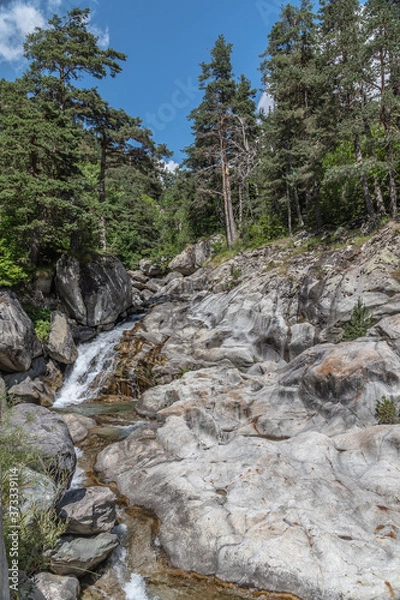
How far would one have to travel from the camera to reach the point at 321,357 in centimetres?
1246

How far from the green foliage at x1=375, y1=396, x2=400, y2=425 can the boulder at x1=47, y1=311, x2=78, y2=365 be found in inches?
625

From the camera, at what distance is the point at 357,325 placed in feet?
46.5

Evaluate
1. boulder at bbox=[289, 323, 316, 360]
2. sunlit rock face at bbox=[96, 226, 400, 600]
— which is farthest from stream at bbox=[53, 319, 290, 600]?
boulder at bbox=[289, 323, 316, 360]

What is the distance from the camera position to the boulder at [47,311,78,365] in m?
19.2

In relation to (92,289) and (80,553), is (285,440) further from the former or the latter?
(92,289)

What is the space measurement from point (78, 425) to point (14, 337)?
5943 mm

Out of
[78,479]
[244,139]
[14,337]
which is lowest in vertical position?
[78,479]

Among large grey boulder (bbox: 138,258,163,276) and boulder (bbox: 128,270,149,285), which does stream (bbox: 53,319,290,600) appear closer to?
boulder (bbox: 128,270,149,285)

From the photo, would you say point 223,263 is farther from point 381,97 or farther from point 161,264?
point 381,97

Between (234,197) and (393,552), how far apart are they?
36.2 metres

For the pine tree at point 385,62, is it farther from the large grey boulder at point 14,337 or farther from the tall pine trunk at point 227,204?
the large grey boulder at point 14,337

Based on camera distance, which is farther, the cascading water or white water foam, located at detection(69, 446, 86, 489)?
the cascading water

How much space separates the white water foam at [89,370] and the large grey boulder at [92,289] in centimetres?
164

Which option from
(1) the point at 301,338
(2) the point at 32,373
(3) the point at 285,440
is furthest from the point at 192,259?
(3) the point at 285,440
